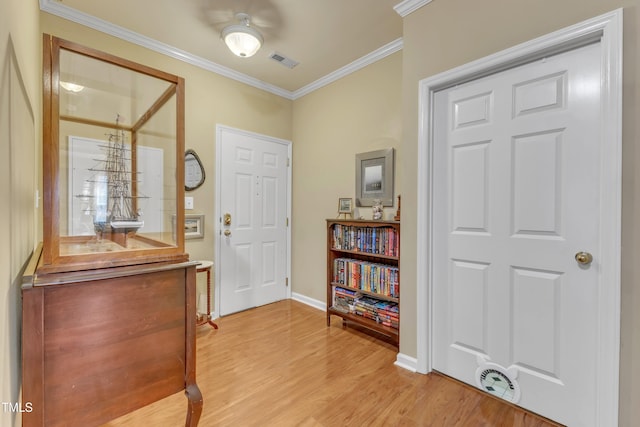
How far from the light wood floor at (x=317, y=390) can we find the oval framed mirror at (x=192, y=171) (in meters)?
1.41

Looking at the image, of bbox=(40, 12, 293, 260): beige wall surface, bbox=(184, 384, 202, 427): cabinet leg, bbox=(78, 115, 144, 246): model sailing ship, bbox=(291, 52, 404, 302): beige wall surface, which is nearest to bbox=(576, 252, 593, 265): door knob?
bbox=(291, 52, 404, 302): beige wall surface

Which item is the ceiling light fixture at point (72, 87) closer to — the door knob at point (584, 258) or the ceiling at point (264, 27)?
the ceiling at point (264, 27)

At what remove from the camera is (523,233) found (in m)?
1.65

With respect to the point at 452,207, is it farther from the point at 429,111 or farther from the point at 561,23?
the point at 561,23

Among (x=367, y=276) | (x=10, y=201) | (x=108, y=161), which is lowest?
(x=367, y=276)

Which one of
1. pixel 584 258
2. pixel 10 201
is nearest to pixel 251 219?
pixel 10 201

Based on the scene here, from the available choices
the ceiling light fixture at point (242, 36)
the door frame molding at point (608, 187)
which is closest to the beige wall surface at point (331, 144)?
the ceiling light fixture at point (242, 36)

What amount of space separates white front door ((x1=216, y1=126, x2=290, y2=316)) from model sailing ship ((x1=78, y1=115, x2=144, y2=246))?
1307 millimetres

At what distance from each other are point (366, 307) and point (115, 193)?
80.9 inches

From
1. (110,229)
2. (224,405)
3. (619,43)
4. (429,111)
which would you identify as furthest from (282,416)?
(619,43)

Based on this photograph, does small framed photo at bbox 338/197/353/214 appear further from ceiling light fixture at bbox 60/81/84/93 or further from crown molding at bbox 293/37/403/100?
ceiling light fixture at bbox 60/81/84/93

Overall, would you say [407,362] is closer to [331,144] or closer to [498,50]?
[498,50]

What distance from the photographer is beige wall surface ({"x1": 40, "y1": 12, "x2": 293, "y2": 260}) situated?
2549mm

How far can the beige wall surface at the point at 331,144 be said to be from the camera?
2.71 metres
